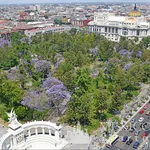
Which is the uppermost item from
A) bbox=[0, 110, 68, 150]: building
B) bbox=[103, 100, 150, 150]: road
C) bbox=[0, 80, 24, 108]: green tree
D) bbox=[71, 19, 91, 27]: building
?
bbox=[71, 19, 91, 27]: building

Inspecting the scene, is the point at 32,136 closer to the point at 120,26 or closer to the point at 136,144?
the point at 136,144

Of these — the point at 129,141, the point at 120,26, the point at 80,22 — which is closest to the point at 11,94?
the point at 129,141

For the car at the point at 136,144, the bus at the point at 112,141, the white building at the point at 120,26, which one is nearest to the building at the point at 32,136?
the bus at the point at 112,141

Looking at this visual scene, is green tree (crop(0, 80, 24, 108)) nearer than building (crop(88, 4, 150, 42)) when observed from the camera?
Yes

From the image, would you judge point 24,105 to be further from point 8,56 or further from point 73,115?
point 8,56

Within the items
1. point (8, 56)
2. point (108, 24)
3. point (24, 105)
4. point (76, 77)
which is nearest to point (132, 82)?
point (76, 77)

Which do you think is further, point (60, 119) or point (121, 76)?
point (121, 76)

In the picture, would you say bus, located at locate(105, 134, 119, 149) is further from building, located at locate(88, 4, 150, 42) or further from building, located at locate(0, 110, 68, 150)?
building, located at locate(88, 4, 150, 42)

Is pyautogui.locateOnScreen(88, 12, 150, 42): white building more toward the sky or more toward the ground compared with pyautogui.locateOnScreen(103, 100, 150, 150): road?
more toward the sky

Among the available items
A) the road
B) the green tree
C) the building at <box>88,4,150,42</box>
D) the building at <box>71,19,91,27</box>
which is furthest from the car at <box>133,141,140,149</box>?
the building at <box>71,19,91,27</box>
